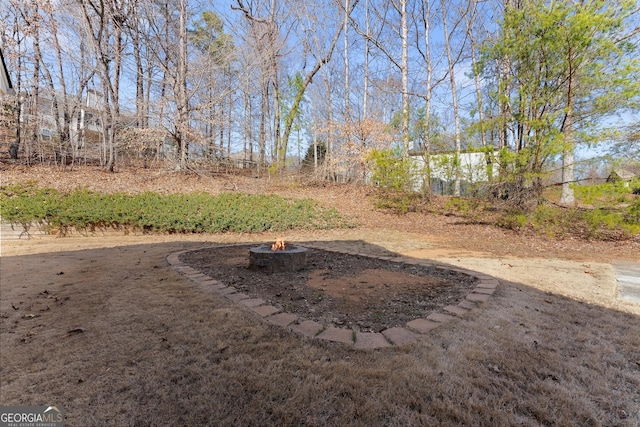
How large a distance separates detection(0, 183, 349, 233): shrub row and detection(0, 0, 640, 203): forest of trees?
3.16 m

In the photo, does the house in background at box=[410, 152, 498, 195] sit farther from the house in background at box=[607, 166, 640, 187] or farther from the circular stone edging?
the circular stone edging

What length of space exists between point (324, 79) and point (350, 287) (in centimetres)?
1293

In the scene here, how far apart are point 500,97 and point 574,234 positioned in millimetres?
3309

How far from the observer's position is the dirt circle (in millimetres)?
2295

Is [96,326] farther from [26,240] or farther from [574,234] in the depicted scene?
[574,234]

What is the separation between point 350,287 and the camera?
301cm

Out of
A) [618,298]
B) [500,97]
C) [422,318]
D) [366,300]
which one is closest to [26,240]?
[366,300]

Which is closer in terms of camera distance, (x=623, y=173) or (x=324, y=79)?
(x=623, y=173)

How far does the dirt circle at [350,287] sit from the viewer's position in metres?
2.29

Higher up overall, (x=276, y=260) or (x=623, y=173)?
(x=623, y=173)

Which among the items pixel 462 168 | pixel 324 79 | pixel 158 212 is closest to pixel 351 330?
pixel 158 212

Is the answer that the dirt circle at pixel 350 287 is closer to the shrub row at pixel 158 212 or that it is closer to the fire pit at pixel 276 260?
the fire pit at pixel 276 260

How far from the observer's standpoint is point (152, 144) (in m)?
10.3

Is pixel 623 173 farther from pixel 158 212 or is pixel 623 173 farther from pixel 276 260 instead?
pixel 158 212
